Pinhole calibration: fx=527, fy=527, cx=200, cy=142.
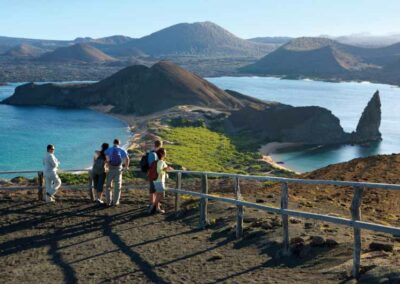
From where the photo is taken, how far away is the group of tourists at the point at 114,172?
1389cm

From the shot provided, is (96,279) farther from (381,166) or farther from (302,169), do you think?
(302,169)

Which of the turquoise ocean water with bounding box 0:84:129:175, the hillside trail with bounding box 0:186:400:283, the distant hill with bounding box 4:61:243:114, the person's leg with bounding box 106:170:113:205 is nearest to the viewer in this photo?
the hillside trail with bounding box 0:186:400:283

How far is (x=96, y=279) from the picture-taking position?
29.3 ft

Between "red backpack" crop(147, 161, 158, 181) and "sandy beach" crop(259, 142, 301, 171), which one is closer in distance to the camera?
"red backpack" crop(147, 161, 158, 181)

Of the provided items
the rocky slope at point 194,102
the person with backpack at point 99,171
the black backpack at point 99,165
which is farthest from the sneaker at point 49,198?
the rocky slope at point 194,102

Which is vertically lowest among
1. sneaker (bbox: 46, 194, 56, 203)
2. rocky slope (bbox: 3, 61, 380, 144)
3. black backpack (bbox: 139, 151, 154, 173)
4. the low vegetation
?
the low vegetation

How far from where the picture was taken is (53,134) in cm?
11894

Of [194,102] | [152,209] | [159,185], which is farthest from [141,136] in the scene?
[159,185]

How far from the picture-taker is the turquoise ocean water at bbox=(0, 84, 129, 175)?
86.4 metres

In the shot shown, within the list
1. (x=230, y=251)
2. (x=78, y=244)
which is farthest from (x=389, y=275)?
(x=78, y=244)

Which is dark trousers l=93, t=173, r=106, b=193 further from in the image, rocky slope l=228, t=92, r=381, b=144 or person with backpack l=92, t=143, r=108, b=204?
rocky slope l=228, t=92, r=381, b=144

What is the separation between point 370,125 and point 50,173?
10459 centimetres

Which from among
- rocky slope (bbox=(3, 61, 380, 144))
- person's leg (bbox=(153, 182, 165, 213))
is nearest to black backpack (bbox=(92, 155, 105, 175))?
person's leg (bbox=(153, 182, 165, 213))

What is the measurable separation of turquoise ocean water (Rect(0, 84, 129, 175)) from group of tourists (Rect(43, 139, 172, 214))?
64.1 metres
